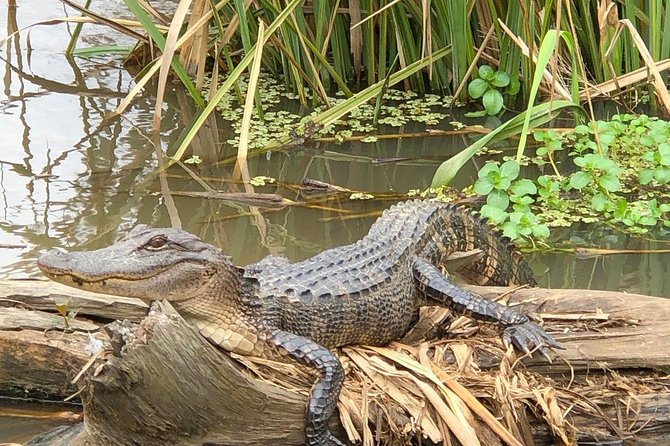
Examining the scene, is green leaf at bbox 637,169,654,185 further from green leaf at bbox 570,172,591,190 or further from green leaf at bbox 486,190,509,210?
green leaf at bbox 486,190,509,210

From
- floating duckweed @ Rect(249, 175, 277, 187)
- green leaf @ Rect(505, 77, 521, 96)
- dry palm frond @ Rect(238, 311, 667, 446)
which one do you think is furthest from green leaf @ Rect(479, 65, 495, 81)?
dry palm frond @ Rect(238, 311, 667, 446)

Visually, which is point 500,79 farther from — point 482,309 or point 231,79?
point 482,309

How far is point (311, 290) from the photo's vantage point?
342cm

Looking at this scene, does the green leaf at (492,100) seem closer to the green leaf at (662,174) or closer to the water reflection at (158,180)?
the water reflection at (158,180)

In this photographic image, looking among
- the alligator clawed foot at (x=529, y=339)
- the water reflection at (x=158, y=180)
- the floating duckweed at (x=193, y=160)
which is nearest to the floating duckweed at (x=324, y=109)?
the water reflection at (x=158, y=180)

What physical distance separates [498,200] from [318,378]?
82.4 inches

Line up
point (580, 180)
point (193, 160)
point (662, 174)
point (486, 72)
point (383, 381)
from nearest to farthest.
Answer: point (383, 381) < point (580, 180) < point (662, 174) < point (193, 160) < point (486, 72)

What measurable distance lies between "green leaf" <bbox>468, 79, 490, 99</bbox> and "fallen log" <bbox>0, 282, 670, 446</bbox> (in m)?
2.84

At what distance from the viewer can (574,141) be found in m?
6.30

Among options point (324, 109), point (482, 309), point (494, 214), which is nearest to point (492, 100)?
point (324, 109)

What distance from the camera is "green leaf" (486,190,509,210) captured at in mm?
4895

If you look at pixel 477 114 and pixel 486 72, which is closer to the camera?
pixel 486 72

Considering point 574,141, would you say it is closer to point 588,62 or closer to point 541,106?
point 588,62

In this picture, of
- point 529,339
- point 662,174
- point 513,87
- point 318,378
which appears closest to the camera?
point 318,378
